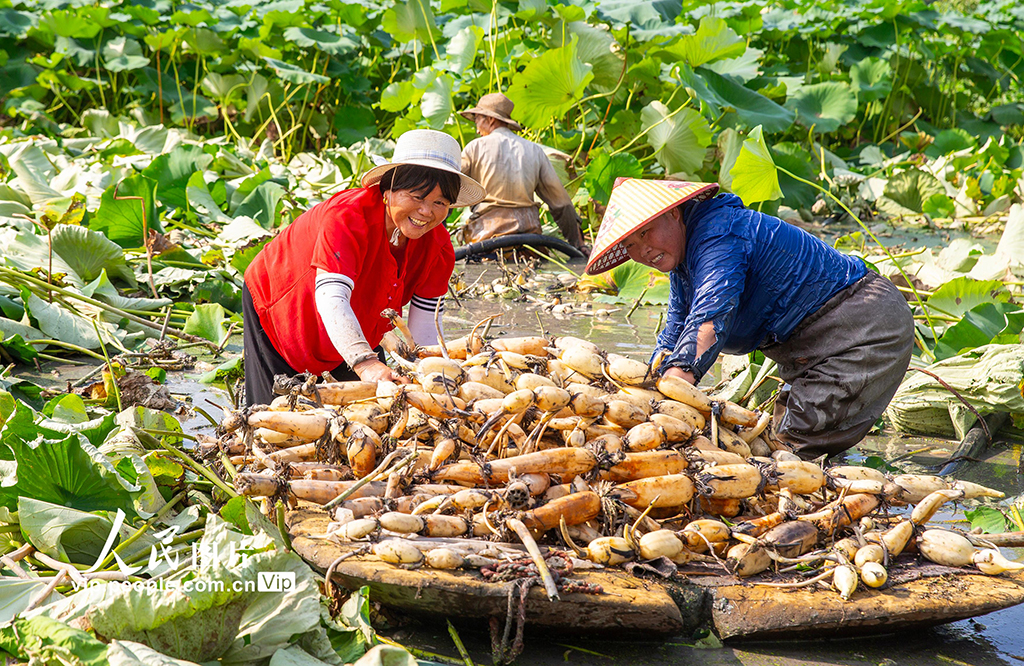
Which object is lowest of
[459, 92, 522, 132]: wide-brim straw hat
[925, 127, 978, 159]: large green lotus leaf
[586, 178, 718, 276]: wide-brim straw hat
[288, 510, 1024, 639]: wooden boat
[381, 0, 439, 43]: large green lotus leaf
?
[925, 127, 978, 159]: large green lotus leaf

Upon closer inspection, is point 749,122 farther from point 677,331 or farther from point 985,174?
point 677,331

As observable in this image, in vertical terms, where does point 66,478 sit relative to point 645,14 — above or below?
below

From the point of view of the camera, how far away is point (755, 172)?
3.51 meters

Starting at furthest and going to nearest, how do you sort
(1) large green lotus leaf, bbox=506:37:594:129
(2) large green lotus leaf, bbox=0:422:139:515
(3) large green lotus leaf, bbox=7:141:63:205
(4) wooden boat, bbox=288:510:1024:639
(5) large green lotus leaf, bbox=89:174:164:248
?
(1) large green lotus leaf, bbox=506:37:594:129 < (3) large green lotus leaf, bbox=7:141:63:205 < (5) large green lotus leaf, bbox=89:174:164:248 < (2) large green lotus leaf, bbox=0:422:139:515 < (4) wooden boat, bbox=288:510:1024:639

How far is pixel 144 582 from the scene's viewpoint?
5.32 ft

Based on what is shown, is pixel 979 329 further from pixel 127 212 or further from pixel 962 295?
pixel 127 212

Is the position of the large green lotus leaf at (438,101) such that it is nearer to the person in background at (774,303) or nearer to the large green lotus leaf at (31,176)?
the large green lotus leaf at (31,176)

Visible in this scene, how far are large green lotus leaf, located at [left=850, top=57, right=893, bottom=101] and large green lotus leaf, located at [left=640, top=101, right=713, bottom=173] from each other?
146 inches

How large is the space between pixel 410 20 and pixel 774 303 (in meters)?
5.20

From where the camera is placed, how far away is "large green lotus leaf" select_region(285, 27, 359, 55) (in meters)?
8.28

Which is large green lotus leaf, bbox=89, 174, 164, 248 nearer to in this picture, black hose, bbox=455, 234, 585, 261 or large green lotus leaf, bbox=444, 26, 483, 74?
black hose, bbox=455, 234, 585, 261

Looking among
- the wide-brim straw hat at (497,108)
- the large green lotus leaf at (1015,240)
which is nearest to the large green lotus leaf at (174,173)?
A: the wide-brim straw hat at (497,108)

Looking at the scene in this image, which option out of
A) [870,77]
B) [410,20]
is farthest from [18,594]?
[870,77]

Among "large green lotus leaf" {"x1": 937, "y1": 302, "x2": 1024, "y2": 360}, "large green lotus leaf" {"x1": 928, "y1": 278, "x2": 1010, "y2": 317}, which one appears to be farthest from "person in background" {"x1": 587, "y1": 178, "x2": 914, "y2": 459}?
"large green lotus leaf" {"x1": 928, "y1": 278, "x2": 1010, "y2": 317}
